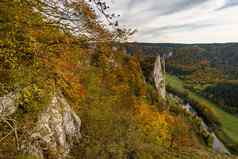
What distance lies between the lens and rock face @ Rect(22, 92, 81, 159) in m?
10.3

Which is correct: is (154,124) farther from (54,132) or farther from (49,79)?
(49,79)

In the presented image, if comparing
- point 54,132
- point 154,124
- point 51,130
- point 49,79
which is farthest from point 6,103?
point 154,124

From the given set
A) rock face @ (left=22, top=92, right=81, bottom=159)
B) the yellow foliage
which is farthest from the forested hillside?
the yellow foliage

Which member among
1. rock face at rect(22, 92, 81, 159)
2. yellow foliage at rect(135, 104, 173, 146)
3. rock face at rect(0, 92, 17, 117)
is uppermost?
rock face at rect(0, 92, 17, 117)

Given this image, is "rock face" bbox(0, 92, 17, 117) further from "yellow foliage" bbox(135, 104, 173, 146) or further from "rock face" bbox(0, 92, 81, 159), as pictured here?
"yellow foliage" bbox(135, 104, 173, 146)

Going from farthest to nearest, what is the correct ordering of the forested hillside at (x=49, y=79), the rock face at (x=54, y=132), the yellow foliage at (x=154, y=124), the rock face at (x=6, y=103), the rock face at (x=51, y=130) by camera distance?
the yellow foliage at (x=154, y=124) → the rock face at (x=54, y=132) → the rock face at (x=51, y=130) → the rock face at (x=6, y=103) → the forested hillside at (x=49, y=79)

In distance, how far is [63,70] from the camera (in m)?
9.02

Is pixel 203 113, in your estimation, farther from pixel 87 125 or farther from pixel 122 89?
pixel 87 125

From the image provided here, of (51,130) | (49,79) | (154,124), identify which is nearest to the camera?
(49,79)

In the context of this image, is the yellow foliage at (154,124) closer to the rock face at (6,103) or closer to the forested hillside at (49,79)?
the forested hillside at (49,79)

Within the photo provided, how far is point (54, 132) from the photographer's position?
39.3ft

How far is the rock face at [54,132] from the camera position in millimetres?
10305

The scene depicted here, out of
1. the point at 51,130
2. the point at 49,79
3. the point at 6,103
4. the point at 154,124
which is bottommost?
the point at 154,124

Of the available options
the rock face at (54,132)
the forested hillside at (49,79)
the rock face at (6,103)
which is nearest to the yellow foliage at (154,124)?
the forested hillside at (49,79)
